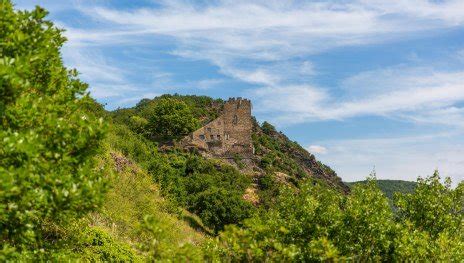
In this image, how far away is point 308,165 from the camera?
154250mm

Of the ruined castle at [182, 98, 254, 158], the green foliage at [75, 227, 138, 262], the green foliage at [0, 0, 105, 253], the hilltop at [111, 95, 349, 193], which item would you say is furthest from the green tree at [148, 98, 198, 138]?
the green foliage at [0, 0, 105, 253]

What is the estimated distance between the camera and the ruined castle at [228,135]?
4158 inches

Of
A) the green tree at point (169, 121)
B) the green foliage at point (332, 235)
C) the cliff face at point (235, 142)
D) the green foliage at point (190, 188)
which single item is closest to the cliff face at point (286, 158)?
the cliff face at point (235, 142)

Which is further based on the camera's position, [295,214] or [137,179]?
[137,179]

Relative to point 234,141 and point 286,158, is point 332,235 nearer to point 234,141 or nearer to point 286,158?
point 234,141

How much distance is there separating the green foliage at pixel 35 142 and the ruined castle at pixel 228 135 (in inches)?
3566

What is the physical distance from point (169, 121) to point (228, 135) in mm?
14678

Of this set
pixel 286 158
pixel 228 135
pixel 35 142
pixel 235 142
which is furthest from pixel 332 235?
pixel 286 158

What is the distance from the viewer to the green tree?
106 metres

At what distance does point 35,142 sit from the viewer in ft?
35.8

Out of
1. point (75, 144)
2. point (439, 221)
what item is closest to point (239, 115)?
point (439, 221)

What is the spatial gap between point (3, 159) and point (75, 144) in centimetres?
188

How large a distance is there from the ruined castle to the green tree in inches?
137

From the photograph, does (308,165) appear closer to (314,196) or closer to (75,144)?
(314,196)
